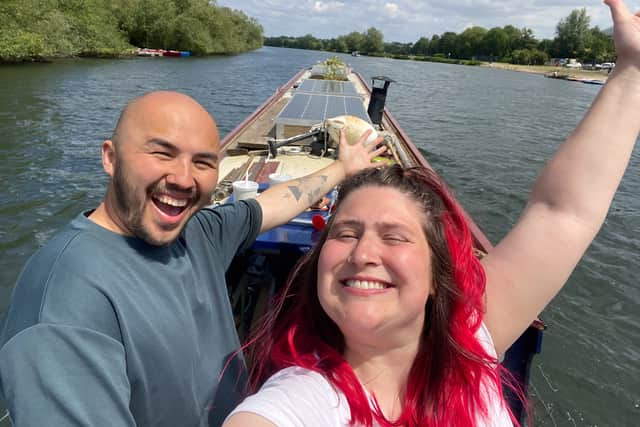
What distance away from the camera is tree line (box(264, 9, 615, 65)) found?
7136 centimetres

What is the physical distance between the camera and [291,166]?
476 centimetres

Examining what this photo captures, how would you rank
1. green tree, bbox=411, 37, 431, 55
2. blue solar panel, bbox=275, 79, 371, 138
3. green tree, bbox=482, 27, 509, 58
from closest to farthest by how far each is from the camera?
blue solar panel, bbox=275, 79, 371, 138, green tree, bbox=482, 27, 509, 58, green tree, bbox=411, 37, 431, 55

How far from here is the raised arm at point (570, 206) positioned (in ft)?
4.17

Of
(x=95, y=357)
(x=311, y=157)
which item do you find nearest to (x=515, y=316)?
(x=95, y=357)

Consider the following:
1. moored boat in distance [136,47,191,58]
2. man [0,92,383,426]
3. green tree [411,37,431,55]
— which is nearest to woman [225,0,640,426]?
man [0,92,383,426]

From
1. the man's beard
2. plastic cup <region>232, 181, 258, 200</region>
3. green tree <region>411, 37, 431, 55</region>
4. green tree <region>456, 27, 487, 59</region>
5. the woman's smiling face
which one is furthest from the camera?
green tree <region>411, 37, 431, 55</region>

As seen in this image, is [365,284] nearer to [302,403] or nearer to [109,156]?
[302,403]

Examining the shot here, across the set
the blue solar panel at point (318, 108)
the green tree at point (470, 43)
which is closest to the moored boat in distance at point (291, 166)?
the blue solar panel at point (318, 108)

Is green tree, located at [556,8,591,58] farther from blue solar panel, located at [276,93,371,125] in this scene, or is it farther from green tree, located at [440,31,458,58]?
blue solar panel, located at [276,93,371,125]

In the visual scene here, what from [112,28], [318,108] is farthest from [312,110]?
[112,28]

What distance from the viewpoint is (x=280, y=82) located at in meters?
25.0

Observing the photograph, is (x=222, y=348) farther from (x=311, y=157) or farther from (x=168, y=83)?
(x=168, y=83)

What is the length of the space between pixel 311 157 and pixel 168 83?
19.0 meters

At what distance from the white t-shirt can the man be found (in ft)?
1.03
